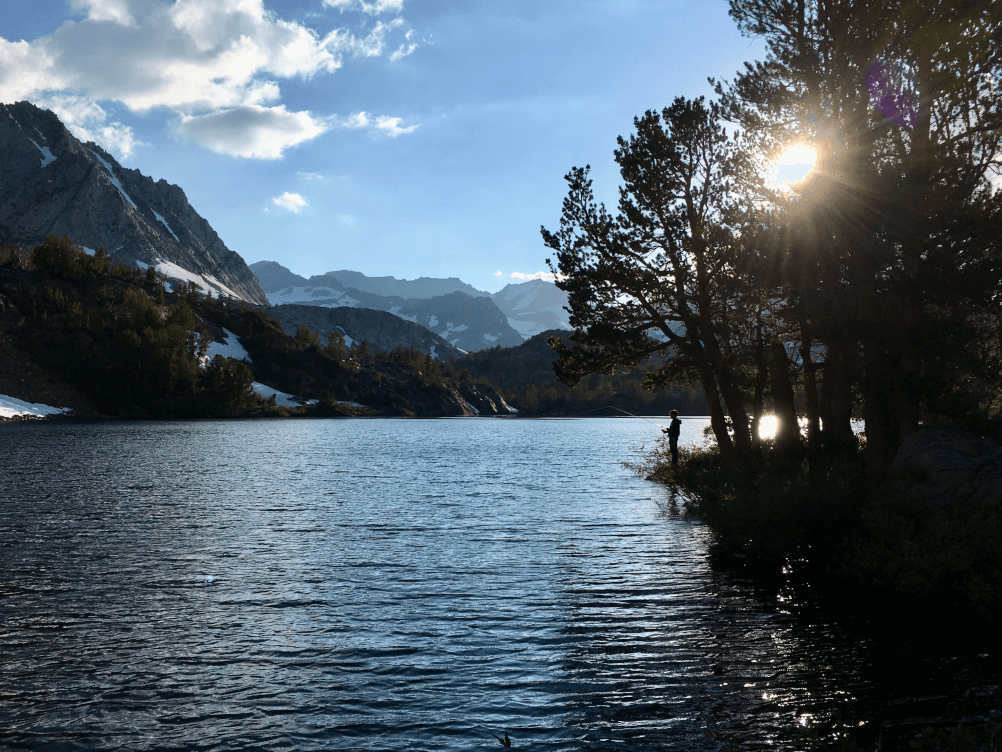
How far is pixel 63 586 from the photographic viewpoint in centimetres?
1697

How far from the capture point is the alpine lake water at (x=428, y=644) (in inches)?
379

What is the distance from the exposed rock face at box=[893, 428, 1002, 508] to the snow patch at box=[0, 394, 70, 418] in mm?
153004

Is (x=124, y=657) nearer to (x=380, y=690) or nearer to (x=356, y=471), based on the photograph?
(x=380, y=690)

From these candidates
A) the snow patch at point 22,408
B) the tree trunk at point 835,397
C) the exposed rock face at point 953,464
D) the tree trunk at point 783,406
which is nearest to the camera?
the exposed rock face at point 953,464

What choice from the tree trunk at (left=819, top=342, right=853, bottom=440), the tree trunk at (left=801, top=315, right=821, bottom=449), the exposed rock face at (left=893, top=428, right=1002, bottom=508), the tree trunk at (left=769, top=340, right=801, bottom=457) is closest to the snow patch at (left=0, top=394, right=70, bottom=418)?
the tree trunk at (left=769, top=340, right=801, bottom=457)

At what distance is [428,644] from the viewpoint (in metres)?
13.1

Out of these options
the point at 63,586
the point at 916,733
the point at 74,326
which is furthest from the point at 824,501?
the point at 74,326

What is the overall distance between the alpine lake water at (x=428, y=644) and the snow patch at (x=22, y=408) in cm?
13068

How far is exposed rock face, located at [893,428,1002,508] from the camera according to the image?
17062mm

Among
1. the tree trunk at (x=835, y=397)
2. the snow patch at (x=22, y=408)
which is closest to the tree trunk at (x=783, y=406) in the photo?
the tree trunk at (x=835, y=397)

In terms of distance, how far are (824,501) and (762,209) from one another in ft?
42.6

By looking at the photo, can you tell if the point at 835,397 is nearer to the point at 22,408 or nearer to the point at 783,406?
the point at 783,406

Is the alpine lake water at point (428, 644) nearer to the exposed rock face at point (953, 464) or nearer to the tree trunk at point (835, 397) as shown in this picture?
the exposed rock face at point (953, 464)

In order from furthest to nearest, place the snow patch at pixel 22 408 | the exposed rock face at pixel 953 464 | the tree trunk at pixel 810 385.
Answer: the snow patch at pixel 22 408 → the tree trunk at pixel 810 385 → the exposed rock face at pixel 953 464
